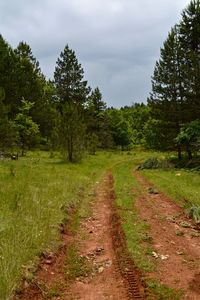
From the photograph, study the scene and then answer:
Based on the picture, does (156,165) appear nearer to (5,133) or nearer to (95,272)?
(5,133)

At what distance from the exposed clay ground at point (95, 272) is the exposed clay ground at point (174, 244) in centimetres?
71

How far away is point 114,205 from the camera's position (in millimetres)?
15477

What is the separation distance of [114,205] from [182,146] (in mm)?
27499

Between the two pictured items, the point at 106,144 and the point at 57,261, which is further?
the point at 106,144

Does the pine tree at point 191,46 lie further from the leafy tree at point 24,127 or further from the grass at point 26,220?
the grass at point 26,220

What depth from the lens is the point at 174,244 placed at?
9.89 m

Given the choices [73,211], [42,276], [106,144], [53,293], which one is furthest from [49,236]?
[106,144]

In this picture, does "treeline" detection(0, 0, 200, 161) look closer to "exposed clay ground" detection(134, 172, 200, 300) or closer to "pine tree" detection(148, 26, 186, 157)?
"pine tree" detection(148, 26, 186, 157)

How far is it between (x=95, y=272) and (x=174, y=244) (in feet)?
8.91

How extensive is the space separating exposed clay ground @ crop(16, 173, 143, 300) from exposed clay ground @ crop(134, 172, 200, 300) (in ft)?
2.32

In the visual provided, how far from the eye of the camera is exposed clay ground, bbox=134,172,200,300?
7.30m

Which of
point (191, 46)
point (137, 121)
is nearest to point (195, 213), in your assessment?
point (191, 46)

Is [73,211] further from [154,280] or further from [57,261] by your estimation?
[154,280]

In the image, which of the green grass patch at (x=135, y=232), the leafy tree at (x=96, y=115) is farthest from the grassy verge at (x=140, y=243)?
the leafy tree at (x=96, y=115)
